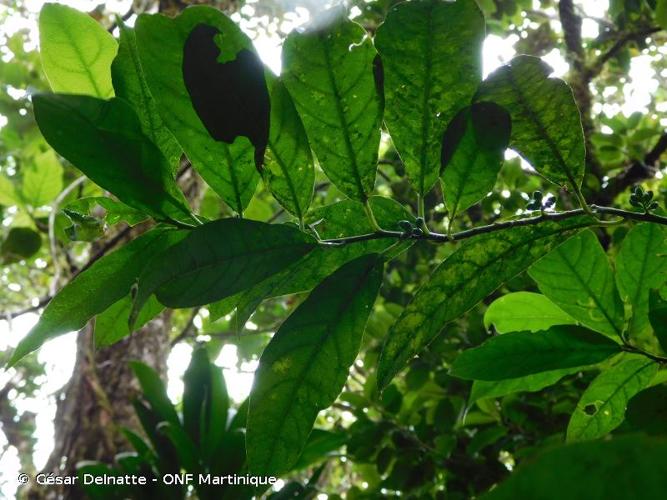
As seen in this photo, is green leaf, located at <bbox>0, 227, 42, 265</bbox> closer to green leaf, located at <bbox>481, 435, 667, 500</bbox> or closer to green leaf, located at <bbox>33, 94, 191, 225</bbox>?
green leaf, located at <bbox>33, 94, 191, 225</bbox>

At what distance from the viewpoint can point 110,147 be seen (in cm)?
58

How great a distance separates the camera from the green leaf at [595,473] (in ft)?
0.56

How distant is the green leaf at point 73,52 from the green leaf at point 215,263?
24 cm

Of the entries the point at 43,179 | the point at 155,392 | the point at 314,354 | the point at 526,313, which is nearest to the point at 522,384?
the point at 526,313

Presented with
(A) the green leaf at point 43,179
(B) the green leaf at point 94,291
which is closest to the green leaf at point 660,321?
(B) the green leaf at point 94,291

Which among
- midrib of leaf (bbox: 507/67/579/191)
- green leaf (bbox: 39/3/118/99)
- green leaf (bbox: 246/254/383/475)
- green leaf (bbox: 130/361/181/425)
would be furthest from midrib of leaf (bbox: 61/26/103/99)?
green leaf (bbox: 130/361/181/425)

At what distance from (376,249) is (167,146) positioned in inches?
10.0

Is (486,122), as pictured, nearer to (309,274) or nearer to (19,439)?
(309,274)

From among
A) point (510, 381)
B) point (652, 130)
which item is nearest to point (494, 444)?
point (510, 381)

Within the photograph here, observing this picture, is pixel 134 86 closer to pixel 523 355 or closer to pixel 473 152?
pixel 473 152

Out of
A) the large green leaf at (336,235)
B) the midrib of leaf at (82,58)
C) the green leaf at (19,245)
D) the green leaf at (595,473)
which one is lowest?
the green leaf at (595,473)

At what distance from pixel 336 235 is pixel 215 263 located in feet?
0.56

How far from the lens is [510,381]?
2.81 ft

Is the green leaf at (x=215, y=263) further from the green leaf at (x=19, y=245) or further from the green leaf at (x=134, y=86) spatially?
the green leaf at (x=19, y=245)
